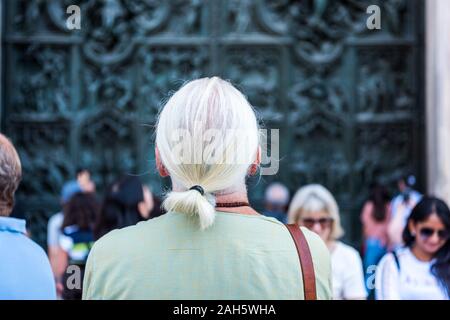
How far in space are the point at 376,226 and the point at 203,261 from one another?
524cm

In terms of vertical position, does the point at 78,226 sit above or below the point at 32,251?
below

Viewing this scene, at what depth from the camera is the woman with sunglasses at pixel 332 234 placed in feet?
16.2

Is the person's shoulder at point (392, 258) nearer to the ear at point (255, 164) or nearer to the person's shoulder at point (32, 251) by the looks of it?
the person's shoulder at point (32, 251)

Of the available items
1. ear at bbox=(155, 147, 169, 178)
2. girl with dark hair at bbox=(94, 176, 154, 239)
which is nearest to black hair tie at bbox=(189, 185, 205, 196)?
ear at bbox=(155, 147, 169, 178)

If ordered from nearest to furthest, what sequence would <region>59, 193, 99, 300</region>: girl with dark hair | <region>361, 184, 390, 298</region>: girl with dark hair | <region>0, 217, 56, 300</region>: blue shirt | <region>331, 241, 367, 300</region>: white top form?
<region>0, 217, 56, 300</region>: blue shirt, <region>331, 241, 367, 300</region>: white top, <region>59, 193, 99, 300</region>: girl with dark hair, <region>361, 184, 390, 298</region>: girl with dark hair

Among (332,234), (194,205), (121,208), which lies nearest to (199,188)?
(194,205)

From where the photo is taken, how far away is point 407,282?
4.31 m

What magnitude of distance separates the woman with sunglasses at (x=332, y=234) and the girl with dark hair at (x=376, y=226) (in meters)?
1.45

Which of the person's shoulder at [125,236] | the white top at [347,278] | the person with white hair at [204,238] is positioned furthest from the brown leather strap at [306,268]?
the white top at [347,278]

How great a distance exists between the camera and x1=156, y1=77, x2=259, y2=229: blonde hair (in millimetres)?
2092

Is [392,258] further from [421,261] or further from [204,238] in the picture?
[204,238]

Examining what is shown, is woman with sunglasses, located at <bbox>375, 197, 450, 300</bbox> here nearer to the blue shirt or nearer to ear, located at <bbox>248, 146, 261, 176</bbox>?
the blue shirt

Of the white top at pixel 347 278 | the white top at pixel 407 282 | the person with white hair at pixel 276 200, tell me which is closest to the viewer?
the white top at pixel 407 282

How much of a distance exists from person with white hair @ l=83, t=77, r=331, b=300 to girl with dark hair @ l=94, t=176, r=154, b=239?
9.19 feet
